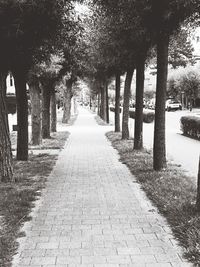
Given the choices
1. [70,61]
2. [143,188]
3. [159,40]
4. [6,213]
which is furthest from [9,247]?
[70,61]

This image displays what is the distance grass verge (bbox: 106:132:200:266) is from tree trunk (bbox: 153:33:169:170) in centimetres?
33

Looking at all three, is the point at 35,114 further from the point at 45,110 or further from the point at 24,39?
the point at 24,39

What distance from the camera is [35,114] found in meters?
18.0

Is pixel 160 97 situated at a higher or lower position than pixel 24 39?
lower

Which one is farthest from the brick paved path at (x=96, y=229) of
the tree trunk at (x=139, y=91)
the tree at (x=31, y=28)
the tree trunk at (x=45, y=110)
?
the tree trunk at (x=45, y=110)

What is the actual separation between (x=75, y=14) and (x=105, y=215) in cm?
597

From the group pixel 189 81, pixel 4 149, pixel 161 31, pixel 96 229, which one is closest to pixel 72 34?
pixel 161 31

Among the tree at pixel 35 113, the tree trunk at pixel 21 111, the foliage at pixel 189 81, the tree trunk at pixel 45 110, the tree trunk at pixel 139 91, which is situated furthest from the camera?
the foliage at pixel 189 81

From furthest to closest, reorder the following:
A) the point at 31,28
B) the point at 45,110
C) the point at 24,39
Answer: the point at 45,110, the point at 24,39, the point at 31,28

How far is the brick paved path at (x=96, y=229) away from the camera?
472 centimetres

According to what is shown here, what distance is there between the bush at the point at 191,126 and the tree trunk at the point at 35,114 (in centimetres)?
698

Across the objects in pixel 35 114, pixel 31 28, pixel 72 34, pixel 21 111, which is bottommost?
pixel 35 114

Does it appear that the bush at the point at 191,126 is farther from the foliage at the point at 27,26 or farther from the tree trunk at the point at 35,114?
the foliage at the point at 27,26

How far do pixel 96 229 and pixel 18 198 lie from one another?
217cm
